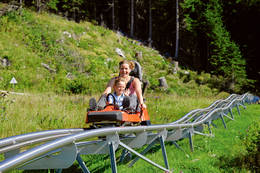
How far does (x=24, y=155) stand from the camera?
5.56 feet

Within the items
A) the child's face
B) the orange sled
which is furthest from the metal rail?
the child's face

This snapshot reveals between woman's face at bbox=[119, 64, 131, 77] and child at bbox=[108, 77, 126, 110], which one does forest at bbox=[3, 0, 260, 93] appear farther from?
child at bbox=[108, 77, 126, 110]

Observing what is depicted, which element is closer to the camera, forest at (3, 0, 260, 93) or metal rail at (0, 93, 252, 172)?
metal rail at (0, 93, 252, 172)

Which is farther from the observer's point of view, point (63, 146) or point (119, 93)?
point (119, 93)

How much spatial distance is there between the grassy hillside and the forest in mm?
3449

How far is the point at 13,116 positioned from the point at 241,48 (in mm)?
29032

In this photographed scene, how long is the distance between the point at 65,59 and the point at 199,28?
19.2 meters

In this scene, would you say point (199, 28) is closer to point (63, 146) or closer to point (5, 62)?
point (5, 62)

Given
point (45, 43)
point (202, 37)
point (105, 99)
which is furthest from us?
point (202, 37)

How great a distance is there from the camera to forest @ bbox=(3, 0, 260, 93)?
2556 cm

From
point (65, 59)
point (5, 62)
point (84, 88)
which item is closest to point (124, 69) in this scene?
point (84, 88)

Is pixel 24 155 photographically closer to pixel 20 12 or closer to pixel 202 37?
pixel 20 12

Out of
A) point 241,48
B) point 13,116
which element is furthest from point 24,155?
point 241,48

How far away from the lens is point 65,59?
784 inches
